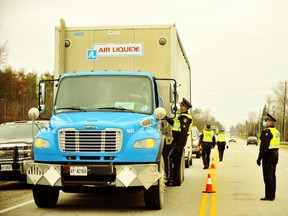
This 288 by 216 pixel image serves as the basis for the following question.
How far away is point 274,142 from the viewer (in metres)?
12.2

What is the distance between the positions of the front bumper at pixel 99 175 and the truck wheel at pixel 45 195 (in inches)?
21.1

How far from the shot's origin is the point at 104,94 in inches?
431

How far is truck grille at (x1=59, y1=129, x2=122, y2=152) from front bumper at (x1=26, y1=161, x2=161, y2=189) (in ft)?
0.97

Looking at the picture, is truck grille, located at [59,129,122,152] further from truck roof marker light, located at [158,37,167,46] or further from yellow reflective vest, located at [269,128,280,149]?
yellow reflective vest, located at [269,128,280,149]

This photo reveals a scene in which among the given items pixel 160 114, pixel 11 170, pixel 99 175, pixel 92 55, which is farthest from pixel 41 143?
pixel 11 170

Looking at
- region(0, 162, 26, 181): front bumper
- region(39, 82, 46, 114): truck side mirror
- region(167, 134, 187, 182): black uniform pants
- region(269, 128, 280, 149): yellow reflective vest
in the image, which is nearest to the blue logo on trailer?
region(39, 82, 46, 114): truck side mirror

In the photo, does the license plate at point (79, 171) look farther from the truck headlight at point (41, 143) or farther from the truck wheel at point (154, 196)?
the truck wheel at point (154, 196)

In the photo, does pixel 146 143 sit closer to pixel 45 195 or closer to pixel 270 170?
pixel 45 195

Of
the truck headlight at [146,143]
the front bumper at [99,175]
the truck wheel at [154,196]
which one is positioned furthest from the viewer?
the truck wheel at [154,196]

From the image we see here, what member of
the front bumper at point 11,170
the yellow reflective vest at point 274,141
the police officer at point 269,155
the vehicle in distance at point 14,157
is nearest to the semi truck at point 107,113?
the police officer at point 269,155

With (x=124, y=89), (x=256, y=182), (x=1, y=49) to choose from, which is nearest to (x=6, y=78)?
(x=1, y=49)

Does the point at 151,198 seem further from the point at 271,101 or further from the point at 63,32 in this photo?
the point at 271,101

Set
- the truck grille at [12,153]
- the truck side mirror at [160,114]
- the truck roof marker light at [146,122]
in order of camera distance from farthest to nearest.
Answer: the truck grille at [12,153] < the truck side mirror at [160,114] < the truck roof marker light at [146,122]

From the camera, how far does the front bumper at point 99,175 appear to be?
962 cm
